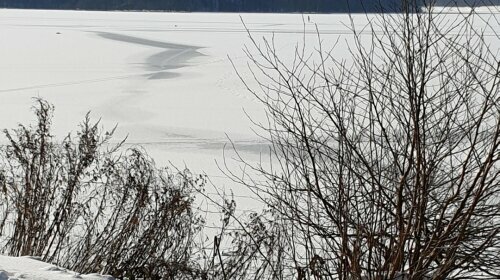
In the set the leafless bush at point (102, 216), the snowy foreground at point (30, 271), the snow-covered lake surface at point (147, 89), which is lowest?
the snow-covered lake surface at point (147, 89)

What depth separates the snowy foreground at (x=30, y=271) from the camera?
3.88m

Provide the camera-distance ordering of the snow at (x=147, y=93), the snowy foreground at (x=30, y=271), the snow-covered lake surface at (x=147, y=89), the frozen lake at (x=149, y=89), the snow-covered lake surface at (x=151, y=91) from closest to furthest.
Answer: the snowy foreground at (x=30, y=271), the snow at (x=147, y=93), the snow-covered lake surface at (x=151, y=91), the frozen lake at (x=149, y=89), the snow-covered lake surface at (x=147, y=89)

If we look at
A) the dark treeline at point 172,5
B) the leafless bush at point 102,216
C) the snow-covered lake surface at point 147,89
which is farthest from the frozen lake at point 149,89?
the dark treeline at point 172,5

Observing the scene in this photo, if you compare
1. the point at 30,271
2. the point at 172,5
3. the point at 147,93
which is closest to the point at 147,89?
the point at 147,93

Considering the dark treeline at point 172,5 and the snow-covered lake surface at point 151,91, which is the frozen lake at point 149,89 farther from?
the dark treeline at point 172,5

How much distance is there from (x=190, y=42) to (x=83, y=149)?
91.4 ft

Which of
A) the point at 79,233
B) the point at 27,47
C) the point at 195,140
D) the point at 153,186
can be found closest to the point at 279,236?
the point at 153,186

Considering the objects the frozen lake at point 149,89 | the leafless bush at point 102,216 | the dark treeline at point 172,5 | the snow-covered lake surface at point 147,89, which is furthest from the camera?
the dark treeline at point 172,5

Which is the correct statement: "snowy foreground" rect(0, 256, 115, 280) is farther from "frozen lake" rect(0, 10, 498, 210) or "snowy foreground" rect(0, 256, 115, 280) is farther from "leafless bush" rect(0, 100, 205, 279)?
"frozen lake" rect(0, 10, 498, 210)

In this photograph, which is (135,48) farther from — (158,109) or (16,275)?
(16,275)

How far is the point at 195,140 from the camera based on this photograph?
43.4 ft

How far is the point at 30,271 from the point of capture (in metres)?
4.03

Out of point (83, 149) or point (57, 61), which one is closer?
point (83, 149)

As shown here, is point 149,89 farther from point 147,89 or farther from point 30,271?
point 30,271
